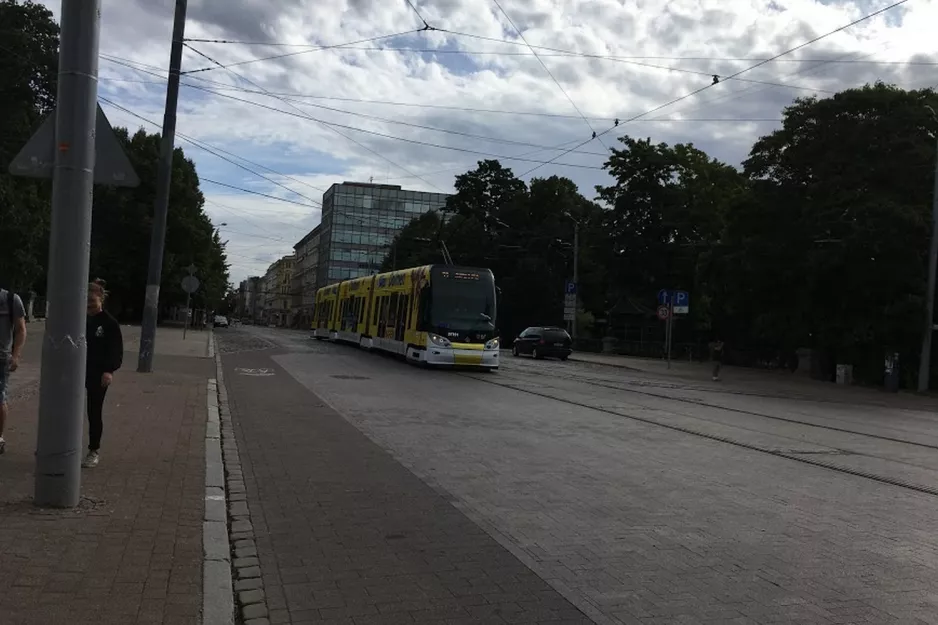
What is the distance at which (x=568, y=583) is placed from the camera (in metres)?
4.74

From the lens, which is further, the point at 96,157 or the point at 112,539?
A: the point at 96,157

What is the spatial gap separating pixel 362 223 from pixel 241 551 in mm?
114735

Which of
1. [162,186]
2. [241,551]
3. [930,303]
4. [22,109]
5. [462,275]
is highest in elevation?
[22,109]

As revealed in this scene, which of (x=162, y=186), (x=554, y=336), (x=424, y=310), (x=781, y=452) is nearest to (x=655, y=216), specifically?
(x=554, y=336)

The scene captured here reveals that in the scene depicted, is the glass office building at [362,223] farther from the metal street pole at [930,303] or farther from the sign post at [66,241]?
the sign post at [66,241]

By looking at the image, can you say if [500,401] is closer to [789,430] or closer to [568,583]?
[789,430]

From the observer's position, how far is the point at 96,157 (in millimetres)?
5875

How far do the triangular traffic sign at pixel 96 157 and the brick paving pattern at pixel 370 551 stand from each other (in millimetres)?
2805

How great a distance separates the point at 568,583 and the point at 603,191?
49.5 meters

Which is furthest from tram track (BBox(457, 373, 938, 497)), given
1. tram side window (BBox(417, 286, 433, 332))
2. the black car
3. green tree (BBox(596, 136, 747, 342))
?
green tree (BBox(596, 136, 747, 342))

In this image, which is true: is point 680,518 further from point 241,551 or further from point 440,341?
point 440,341

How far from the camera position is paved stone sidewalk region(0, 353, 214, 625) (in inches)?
155

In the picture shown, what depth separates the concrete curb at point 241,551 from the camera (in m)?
4.23

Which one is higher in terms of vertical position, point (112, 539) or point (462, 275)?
point (462, 275)
